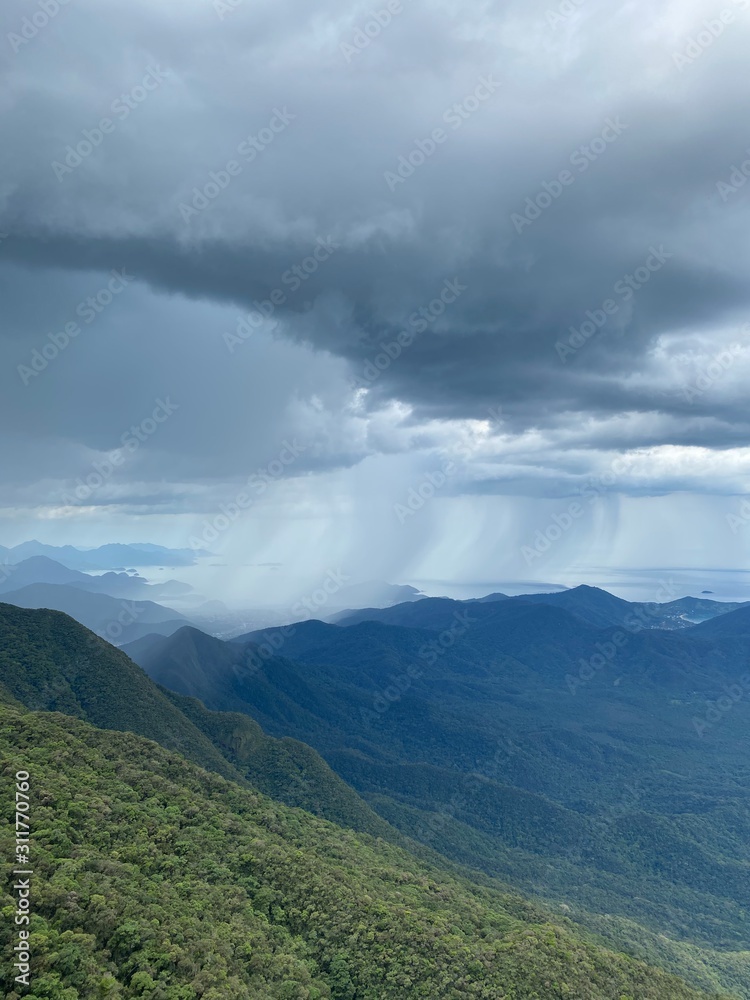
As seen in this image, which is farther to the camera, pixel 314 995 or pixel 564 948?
pixel 564 948

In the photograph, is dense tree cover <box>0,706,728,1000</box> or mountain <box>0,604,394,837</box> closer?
dense tree cover <box>0,706,728,1000</box>

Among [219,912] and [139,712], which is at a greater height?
[139,712]

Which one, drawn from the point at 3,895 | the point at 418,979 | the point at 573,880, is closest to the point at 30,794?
the point at 3,895

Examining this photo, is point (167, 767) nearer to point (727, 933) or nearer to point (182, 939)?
point (182, 939)

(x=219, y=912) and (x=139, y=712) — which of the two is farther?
(x=139, y=712)
